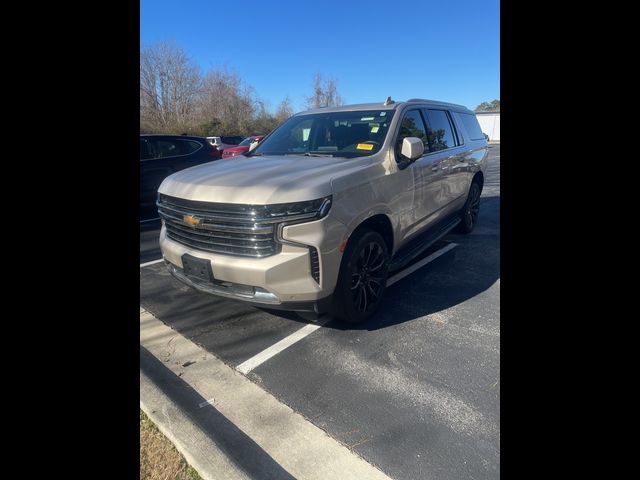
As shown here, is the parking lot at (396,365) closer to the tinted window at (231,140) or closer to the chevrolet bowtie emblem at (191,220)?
the chevrolet bowtie emblem at (191,220)

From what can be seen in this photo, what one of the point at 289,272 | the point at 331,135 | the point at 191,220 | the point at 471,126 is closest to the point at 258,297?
the point at 289,272

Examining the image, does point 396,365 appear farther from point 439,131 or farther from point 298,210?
point 439,131

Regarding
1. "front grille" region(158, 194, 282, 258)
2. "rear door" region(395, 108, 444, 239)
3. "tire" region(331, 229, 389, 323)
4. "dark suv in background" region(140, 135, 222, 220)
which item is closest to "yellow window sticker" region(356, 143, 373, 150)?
"rear door" region(395, 108, 444, 239)

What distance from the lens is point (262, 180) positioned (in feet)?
9.84

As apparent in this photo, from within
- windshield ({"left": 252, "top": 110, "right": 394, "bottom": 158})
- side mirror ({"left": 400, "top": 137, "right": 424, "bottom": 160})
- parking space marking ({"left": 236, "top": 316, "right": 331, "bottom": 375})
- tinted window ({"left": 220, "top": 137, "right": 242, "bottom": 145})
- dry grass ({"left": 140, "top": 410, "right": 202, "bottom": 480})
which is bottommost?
dry grass ({"left": 140, "top": 410, "right": 202, "bottom": 480})

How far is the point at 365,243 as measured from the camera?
3254 millimetres

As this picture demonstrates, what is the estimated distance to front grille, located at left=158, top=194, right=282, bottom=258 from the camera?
277cm

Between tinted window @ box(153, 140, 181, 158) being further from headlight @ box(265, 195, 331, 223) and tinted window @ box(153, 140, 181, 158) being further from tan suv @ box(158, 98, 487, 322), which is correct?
headlight @ box(265, 195, 331, 223)

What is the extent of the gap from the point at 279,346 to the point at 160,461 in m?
1.32

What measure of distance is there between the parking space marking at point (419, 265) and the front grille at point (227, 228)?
2149mm

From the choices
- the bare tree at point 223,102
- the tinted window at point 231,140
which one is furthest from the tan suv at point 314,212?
the bare tree at point 223,102

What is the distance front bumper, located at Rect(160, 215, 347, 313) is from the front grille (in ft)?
0.22
